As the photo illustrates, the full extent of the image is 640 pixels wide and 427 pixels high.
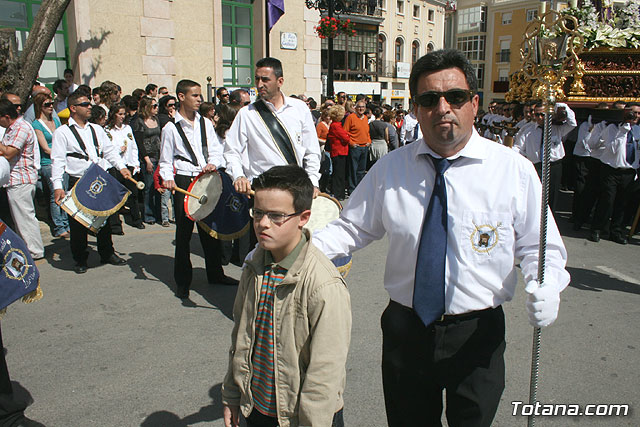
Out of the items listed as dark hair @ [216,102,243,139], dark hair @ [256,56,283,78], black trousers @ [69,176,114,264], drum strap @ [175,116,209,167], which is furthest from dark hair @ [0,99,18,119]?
dark hair @ [256,56,283,78]

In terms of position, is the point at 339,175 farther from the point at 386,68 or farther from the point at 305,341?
the point at 386,68

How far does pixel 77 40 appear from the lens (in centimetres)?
1261

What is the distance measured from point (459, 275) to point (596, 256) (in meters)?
6.14

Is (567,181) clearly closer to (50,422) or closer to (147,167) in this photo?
(147,167)

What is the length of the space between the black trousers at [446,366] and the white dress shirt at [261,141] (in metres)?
2.55

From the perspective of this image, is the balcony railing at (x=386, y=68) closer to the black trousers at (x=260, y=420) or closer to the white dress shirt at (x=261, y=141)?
the white dress shirt at (x=261, y=141)

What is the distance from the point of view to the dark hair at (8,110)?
18.0 feet

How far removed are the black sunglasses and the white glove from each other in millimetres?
778

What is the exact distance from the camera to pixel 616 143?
26.0ft

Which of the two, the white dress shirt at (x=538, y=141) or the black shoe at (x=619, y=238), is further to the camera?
the white dress shirt at (x=538, y=141)

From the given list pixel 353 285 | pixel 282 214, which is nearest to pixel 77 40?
pixel 353 285

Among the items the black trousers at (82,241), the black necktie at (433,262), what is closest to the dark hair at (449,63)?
the black necktie at (433,262)

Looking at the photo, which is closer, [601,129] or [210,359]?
[210,359]

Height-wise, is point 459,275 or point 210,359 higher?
point 459,275
